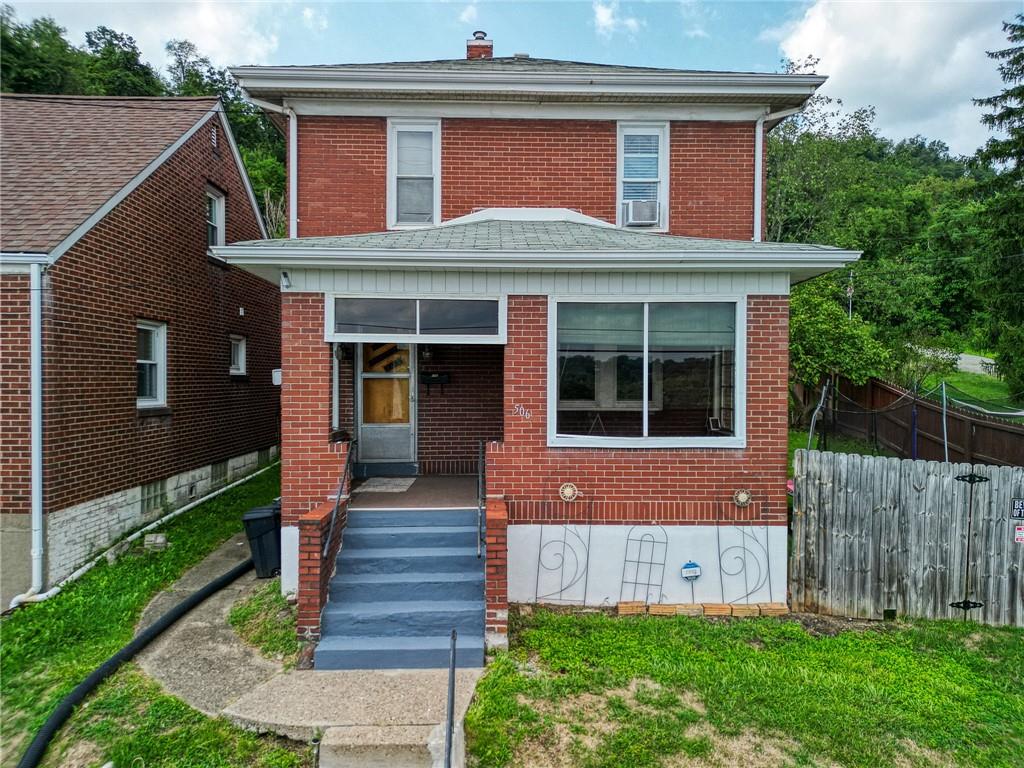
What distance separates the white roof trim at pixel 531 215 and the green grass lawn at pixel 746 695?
5270 mm

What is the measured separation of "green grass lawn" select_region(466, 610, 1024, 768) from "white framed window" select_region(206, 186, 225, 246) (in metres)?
9.65

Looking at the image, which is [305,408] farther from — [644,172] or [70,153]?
[70,153]

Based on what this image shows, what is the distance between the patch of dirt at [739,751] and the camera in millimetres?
3670

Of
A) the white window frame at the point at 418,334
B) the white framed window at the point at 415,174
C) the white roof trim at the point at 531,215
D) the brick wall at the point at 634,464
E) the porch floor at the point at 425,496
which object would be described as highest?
the white framed window at the point at 415,174

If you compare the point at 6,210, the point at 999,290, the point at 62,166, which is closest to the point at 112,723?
the point at 6,210

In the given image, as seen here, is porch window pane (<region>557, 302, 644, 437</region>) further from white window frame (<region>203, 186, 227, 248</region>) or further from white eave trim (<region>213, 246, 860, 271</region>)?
white window frame (<region>203, 186, 227, 248</region>)

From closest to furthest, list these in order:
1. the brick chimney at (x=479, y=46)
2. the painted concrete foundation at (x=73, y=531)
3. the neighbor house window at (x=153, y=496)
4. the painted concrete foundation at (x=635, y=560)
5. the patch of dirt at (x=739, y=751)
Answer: the patch of dirt at (x=739, y=751) → the painted concrete foundation at (x=635, y=560) → the painted concrete foundation at (x=73, y=531) → the neighbor house window at (x=153, y=496) → the brick chimney at (x=479, y=46)

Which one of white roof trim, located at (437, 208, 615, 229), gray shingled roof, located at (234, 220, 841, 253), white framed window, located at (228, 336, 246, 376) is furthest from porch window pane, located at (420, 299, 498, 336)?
white framed window, located at (228, 336, 246, 376)

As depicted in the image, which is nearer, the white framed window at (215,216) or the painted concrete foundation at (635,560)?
the painted concrete foundation at (635,560)

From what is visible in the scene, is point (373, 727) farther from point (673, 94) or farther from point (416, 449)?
point (673, 94)

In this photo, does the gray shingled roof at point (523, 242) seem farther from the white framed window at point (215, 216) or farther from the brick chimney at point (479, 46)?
the white framed window at point (215, 216)

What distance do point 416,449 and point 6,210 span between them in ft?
20.1

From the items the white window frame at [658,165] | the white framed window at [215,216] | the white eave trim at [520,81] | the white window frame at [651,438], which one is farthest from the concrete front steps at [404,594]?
the white framed window at [215,216]

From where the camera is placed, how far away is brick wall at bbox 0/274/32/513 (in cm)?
624
